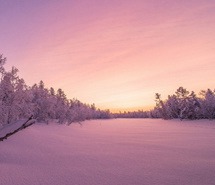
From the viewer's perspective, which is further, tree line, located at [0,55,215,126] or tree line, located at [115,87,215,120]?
tree line, located at [115,87,215,120]

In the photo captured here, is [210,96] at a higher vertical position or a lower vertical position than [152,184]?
higher

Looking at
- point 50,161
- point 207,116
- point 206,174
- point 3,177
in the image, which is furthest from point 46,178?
point 207,116

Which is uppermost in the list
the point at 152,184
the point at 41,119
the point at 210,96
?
the point at 210,96

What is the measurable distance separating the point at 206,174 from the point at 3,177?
563cm

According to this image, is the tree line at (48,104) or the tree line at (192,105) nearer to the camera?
the tree line at (48,104)

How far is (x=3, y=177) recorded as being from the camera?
6875 millimetres

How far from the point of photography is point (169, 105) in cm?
10931

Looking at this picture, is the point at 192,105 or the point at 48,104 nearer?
the point at 48,104

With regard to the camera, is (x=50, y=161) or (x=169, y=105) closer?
(x=50, y=161)

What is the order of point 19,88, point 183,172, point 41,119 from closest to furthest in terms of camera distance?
point 183,172 → point 19,88 → point 41,119

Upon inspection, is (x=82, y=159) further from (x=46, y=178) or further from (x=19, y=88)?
(x=19, y=88)

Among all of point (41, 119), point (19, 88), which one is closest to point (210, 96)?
point (41, 119)

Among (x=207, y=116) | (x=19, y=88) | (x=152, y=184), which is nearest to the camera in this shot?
(x=152, y=184)

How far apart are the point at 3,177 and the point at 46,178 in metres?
1.11
